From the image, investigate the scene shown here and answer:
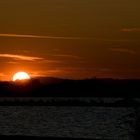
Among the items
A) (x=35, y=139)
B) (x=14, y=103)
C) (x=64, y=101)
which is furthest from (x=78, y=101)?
(x=35, y=139)

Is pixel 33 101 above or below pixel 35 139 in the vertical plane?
above

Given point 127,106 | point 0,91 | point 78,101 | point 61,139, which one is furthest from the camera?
point 78,101

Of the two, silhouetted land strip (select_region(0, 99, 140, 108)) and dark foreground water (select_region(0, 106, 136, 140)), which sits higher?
silhouetted land strip (select_region(0, 99, 140, 108))

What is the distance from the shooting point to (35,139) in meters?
19.8

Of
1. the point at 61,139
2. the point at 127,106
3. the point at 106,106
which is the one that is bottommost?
the point at 61,139

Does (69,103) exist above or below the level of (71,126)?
above

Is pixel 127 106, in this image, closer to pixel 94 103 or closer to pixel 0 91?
pixel 94 103

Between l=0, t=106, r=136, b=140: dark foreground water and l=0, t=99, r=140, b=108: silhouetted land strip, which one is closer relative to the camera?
l=0, t=106, r=136, b=140: dark foreground water

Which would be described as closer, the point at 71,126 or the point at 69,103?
the point at 71,126

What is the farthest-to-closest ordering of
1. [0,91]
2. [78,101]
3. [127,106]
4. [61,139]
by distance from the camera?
[78,101]
[0,91]
[127,106]
[61,139]

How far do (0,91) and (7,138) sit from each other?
113409 mm

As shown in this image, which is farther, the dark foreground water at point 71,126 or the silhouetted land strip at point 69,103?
the silhouetted land strip at point 69,103

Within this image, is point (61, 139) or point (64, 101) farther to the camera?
point (64, 101)

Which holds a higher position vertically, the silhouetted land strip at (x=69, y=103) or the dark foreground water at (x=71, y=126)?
the silhouetted land strip at (x=69, y=103)
